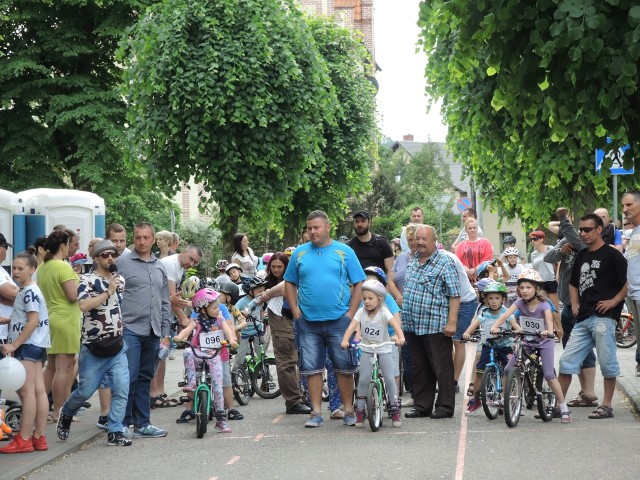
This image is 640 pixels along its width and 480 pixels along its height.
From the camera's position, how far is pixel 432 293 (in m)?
12.6

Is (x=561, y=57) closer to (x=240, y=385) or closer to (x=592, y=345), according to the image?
(x=592, y=345)

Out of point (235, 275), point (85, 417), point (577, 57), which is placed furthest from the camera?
point (235, 275)

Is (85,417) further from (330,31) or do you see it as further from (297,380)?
(330,31)

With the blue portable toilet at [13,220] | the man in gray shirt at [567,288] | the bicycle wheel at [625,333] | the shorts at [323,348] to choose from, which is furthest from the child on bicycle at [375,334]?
the bicycle wheel at [625,333]

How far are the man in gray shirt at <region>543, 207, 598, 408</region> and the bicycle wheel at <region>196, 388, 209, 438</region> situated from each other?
3995 millimetres

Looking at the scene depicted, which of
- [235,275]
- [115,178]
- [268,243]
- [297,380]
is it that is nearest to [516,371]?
[297,380]

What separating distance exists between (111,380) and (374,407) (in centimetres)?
246

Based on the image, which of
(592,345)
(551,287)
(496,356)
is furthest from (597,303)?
(496,356)

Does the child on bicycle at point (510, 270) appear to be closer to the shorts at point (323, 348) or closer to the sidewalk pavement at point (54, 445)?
the sidewalk pavement at point (54, 445)

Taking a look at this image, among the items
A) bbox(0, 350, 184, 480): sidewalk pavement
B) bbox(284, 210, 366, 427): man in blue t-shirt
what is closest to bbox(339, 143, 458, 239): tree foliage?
bbox(0, 350, 184, 480): sidewalk pavement

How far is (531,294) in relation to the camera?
39.8 ft

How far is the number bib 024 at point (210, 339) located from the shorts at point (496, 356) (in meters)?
2.73

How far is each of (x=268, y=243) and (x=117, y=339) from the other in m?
40.0

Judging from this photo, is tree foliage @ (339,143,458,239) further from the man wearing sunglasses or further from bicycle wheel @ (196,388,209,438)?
the man wearing sunglasses
